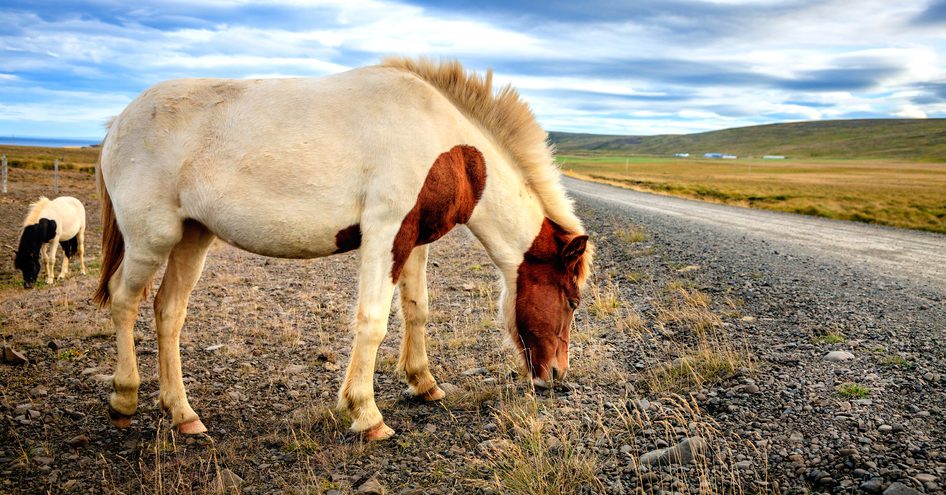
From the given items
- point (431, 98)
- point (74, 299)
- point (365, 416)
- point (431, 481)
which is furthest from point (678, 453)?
point (74, 299)

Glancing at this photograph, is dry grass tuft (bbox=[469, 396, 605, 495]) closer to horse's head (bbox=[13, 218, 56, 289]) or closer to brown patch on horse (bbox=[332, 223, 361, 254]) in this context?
brown patch on horse (bbox=[332, 223, 361, 254])

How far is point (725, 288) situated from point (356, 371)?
6.99m

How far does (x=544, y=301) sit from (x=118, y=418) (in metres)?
3.95

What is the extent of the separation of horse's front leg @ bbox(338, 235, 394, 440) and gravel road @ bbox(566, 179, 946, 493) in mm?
2864

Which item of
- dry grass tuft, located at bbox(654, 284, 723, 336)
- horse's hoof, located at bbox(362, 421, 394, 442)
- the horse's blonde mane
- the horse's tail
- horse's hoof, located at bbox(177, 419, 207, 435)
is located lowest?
horse's hoof, located at bbox(177, 419, 207, 435)

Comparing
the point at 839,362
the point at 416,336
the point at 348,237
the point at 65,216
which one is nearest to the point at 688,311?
the point at 839,362

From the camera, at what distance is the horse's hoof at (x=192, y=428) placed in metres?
5.28

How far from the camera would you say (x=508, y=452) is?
14.0ft

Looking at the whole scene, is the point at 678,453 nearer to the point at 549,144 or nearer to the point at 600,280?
the point at 549,144

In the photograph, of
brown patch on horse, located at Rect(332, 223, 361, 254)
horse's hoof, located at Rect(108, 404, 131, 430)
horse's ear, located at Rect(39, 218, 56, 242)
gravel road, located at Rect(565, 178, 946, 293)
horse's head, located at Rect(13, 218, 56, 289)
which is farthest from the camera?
horse's ear, located at Rect(39, 218, 56, 242)

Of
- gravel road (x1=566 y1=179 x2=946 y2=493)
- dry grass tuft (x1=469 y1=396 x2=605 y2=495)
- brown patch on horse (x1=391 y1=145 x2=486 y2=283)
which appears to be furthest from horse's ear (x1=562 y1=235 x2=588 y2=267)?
gravel road (x1=566 y1=179 x2=946 y2=493)

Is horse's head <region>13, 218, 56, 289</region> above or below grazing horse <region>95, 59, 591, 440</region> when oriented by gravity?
below

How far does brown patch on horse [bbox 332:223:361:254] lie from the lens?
A: 496 cm

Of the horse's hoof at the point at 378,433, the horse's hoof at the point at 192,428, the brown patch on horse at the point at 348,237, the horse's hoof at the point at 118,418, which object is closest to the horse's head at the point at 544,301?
the horse's hoof at the point at 378,433
